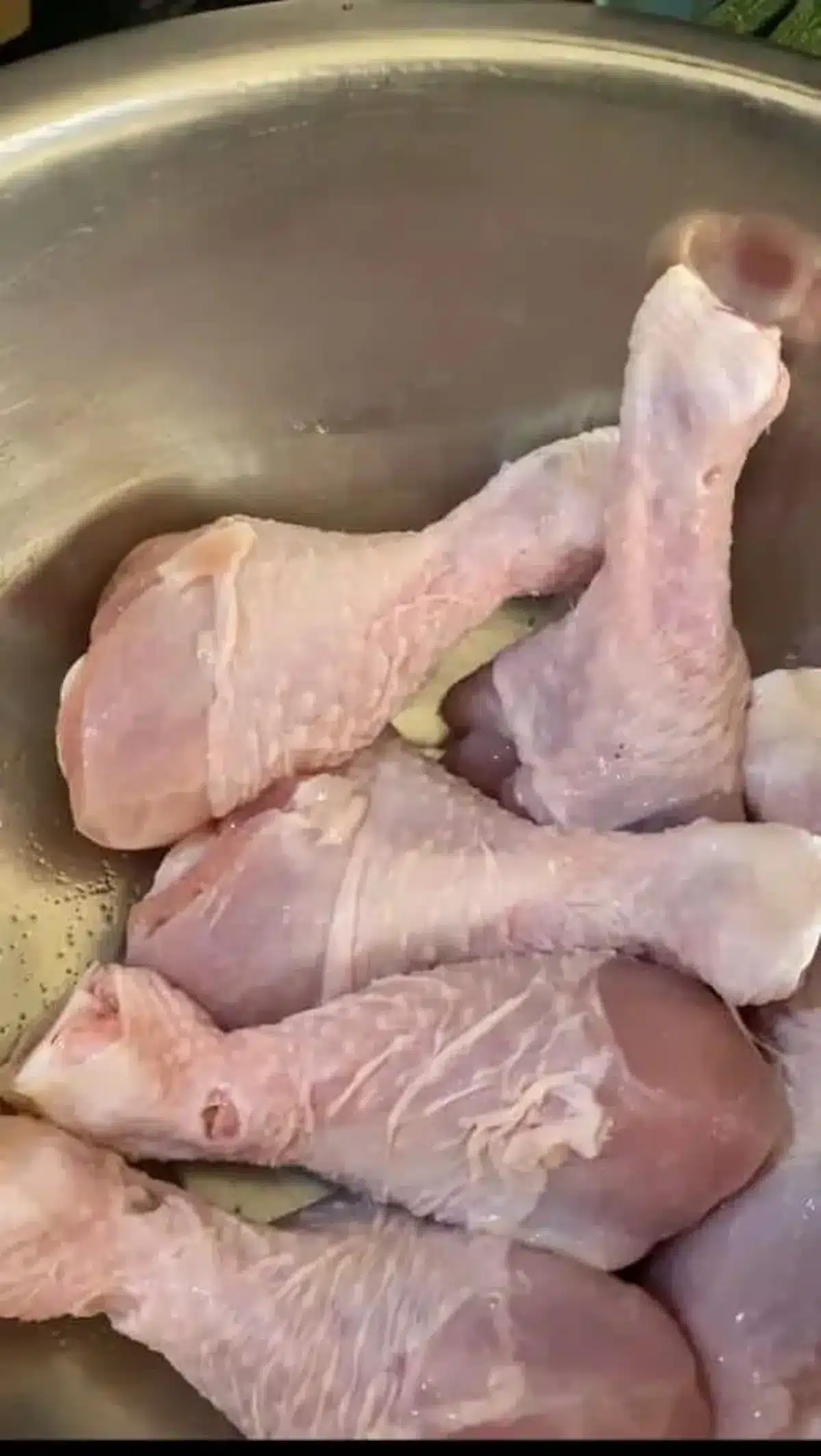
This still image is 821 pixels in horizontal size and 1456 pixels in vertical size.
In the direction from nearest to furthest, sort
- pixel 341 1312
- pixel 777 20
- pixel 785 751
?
pixel 341 1312 → pixel 785 751 → pixel 777 20

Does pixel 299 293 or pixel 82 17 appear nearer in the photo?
pixel 299 293

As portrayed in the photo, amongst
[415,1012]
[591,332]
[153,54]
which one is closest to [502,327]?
[591,332]

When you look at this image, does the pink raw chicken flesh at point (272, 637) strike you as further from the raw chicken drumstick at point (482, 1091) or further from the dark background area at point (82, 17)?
the dark background area at point (82, 17)

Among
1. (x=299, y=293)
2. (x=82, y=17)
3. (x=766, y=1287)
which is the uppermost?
(x=82, y=17)

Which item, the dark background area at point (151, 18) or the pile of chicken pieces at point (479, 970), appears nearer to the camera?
the pile of chicken pieces at point (479, 970)

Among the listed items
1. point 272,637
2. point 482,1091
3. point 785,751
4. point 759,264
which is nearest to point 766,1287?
point 482,1091

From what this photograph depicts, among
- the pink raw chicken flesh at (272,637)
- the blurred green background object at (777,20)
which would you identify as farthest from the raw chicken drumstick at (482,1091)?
the blurred green background object at (777,20)

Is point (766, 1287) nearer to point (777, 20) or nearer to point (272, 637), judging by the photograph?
point (272, 637)

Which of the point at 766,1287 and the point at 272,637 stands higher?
the point at 272,637
